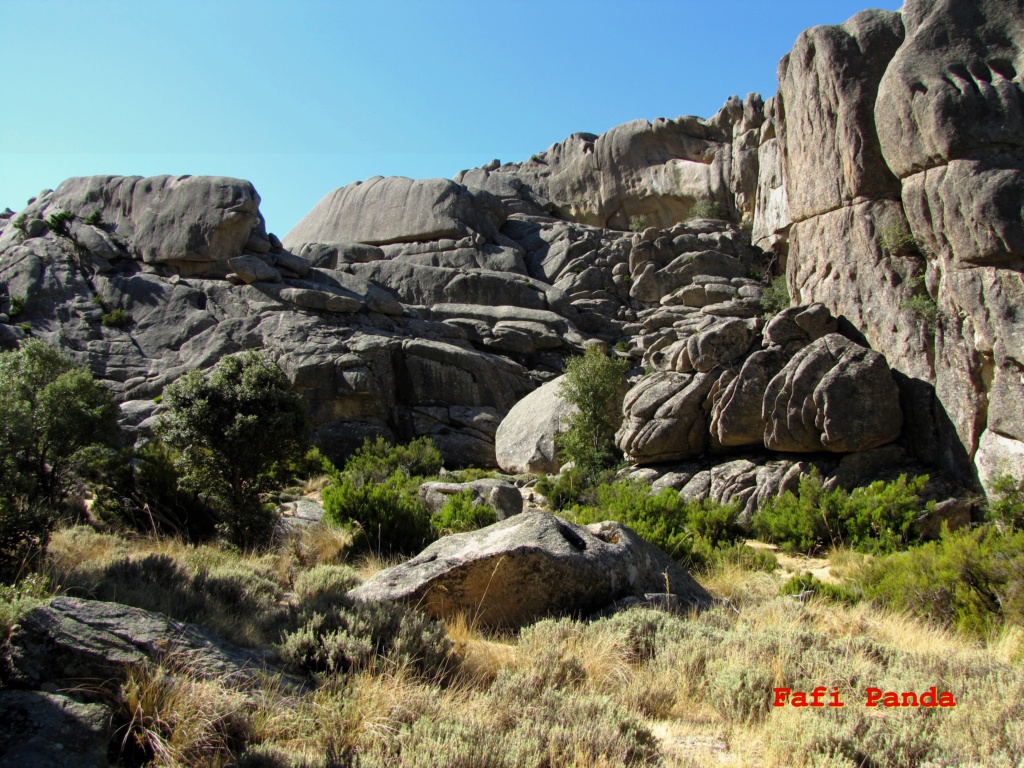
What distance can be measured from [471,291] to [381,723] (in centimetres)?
3419

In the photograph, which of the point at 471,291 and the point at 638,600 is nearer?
the point at 638,600

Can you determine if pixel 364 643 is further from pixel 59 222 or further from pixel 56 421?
pixel 59 222

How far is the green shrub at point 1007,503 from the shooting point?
11.3 metres

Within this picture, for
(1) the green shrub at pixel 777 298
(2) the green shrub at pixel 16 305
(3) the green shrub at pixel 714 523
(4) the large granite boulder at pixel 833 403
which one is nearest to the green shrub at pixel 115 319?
(2) the green shrub at pixel 16 305

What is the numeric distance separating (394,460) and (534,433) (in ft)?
16.1

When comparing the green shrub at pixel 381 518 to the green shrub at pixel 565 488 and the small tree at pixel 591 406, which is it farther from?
the small tree at pixel 591 406

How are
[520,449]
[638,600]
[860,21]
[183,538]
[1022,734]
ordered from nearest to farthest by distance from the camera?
[1022,734], [638,600], [183,538], [860,21], [520,449]

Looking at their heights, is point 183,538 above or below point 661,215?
below

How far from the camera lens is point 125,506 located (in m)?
12.0

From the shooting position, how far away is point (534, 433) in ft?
78.1

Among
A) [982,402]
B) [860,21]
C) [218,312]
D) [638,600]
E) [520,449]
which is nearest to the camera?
[638,600]

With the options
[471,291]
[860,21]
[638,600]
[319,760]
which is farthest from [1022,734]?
[471,291]

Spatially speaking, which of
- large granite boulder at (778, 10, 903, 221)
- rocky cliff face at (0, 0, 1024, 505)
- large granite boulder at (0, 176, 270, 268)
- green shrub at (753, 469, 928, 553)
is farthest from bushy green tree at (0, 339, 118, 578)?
large granite boulder at (778, 10, 903, 221)

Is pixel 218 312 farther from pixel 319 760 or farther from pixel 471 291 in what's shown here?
pixel 319 760
